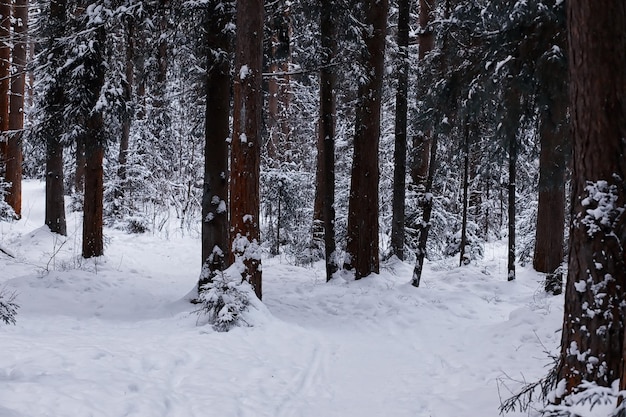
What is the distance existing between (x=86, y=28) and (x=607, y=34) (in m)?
9.50

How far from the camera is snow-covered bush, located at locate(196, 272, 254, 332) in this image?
6.97 m

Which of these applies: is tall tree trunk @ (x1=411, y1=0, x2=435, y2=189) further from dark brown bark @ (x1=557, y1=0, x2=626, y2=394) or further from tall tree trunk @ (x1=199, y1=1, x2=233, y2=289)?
dark brown bark @ (x1=557, y1=0, x2=626, y2=394)

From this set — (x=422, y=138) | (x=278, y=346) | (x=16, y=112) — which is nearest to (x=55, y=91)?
(x=16, y=112)

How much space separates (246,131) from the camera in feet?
25.2

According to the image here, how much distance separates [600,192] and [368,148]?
721 cm

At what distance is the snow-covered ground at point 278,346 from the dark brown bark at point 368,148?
82 centimetres

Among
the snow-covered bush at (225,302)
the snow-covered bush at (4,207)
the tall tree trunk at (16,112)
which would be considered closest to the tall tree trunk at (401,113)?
the snow-covered bush at (225,302)

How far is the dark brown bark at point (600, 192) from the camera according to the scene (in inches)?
141

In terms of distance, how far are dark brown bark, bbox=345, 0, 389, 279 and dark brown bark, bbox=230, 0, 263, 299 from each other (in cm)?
342

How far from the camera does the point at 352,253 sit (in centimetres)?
1100

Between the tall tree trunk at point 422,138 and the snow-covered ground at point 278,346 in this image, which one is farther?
the tall tree trunk at point 422,138

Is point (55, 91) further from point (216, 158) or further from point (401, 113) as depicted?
point (401, 113)

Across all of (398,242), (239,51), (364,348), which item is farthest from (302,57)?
(364,348)

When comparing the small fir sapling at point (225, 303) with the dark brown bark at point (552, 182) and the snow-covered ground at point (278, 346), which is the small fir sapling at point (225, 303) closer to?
the snow-covered ground at point (278, 346)
